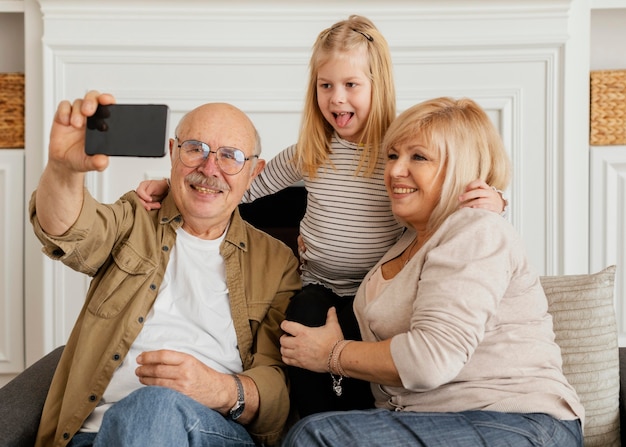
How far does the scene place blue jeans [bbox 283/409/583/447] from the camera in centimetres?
146

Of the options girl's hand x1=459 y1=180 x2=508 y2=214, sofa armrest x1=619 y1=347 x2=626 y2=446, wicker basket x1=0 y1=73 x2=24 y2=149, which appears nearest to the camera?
girl's hand x1=459 y1=180 x2=508 y2=214

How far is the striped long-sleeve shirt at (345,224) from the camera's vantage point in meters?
2.03

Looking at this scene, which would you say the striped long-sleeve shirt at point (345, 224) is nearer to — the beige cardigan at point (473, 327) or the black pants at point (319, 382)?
the black pants at point (319, 382)

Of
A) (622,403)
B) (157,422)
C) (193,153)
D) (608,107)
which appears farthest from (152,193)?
(608,107)

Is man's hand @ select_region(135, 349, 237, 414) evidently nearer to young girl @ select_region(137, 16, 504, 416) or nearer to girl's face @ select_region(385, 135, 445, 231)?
young girl @ select_region(137, 16, 504, 416)

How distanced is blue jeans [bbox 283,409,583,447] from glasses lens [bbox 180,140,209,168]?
662mm

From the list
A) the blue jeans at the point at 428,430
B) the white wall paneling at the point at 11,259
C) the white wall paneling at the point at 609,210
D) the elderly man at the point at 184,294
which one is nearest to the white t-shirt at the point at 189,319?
the elderly man at the point at 184,294

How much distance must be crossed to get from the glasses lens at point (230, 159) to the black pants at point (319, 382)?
325 mm

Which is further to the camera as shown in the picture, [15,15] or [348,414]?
[15,15]

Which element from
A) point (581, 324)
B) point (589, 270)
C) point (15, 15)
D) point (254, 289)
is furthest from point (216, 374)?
point (15, 15)

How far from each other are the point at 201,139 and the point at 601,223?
193 centimetres

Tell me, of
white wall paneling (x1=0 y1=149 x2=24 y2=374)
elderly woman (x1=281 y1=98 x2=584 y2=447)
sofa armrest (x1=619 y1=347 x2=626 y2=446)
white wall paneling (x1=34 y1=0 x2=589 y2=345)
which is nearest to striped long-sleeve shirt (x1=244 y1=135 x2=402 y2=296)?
elderly woman (x1=281 y1=98 x2=584 y2=447)

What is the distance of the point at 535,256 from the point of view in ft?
10.5

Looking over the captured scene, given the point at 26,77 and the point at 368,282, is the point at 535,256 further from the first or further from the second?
the point at 26,77
